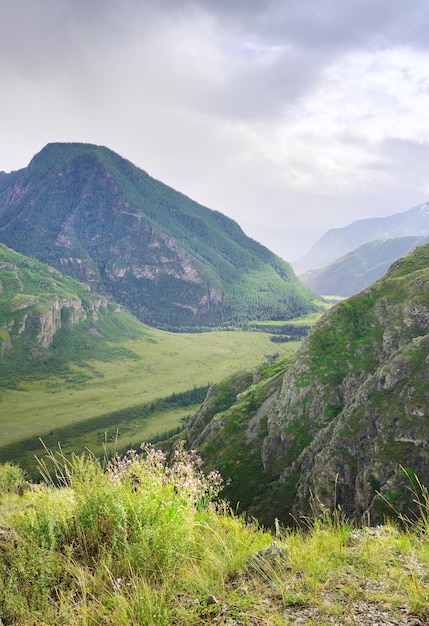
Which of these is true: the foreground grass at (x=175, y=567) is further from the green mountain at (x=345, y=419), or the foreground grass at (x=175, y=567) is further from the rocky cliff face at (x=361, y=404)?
the rocky cliff face at (x=361, y=404)

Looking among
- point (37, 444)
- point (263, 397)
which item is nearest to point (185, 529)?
point (263, 397)

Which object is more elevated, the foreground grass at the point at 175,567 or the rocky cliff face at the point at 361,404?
the foreground grass at the point at 175,567

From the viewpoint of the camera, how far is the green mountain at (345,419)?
54656mm

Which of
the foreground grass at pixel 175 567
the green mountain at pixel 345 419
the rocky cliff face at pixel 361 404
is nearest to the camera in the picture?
the foreground grass at pixel 175 567

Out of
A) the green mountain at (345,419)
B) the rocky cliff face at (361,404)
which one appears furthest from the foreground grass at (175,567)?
the rocky cliff face at (361,404)

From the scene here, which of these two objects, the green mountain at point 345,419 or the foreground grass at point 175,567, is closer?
the foreground grass at point 175,567

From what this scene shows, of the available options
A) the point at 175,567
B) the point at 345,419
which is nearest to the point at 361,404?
the point at 345,419

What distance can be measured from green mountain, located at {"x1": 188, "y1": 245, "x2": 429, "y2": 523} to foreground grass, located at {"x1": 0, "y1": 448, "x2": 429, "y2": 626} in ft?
140

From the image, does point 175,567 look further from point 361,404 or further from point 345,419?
point 361,404

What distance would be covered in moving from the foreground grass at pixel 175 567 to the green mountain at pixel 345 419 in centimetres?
4279

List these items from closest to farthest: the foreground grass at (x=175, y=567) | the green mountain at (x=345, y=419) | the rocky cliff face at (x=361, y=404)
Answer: the foreground grass at (x=175, y=567) → the rocky cliff face at (x=361, y=404) → the green mountain at (x=345, y=419)

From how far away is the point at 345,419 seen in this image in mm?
63031

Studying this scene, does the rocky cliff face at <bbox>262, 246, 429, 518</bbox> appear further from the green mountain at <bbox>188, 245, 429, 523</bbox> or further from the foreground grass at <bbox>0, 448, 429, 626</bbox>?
the foreground grass at <bbox>0, 448, 429, 626</bbox>

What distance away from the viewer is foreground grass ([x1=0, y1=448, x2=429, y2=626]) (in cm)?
444
